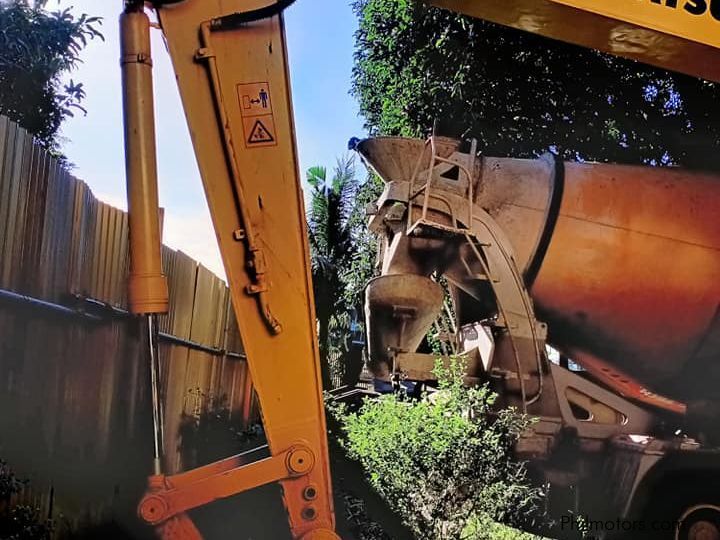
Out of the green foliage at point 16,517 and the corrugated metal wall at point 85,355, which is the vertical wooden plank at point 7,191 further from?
the green foliage at point 16,517

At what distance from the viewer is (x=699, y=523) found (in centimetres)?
310

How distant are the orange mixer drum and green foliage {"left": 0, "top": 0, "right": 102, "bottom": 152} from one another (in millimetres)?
1926

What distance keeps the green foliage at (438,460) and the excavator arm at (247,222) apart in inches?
10.2

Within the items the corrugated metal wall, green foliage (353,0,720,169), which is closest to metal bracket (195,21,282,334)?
the corrugated metal wall

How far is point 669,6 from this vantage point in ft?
10.6

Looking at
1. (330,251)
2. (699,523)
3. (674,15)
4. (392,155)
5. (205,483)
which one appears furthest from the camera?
(674,15)

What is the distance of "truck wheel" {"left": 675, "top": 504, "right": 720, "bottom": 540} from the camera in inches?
121

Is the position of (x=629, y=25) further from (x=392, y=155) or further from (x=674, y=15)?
(x=392, y=155)

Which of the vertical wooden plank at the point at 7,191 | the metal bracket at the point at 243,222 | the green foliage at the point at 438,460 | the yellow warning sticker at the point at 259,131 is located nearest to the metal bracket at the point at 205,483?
the green foliage at the point at 438,460

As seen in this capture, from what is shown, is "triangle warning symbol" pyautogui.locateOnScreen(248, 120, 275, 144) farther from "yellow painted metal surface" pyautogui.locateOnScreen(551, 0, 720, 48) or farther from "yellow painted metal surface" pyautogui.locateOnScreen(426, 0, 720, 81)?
"yellow painted metal surface" pyautogui.locateOnScreen(551, 0, 720, 48)

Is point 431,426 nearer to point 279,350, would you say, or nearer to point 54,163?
point 279,350

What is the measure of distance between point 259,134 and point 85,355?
101 centimetres

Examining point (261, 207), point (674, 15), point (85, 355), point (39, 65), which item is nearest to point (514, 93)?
point (674, 15)

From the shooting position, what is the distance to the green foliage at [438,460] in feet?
9.27
